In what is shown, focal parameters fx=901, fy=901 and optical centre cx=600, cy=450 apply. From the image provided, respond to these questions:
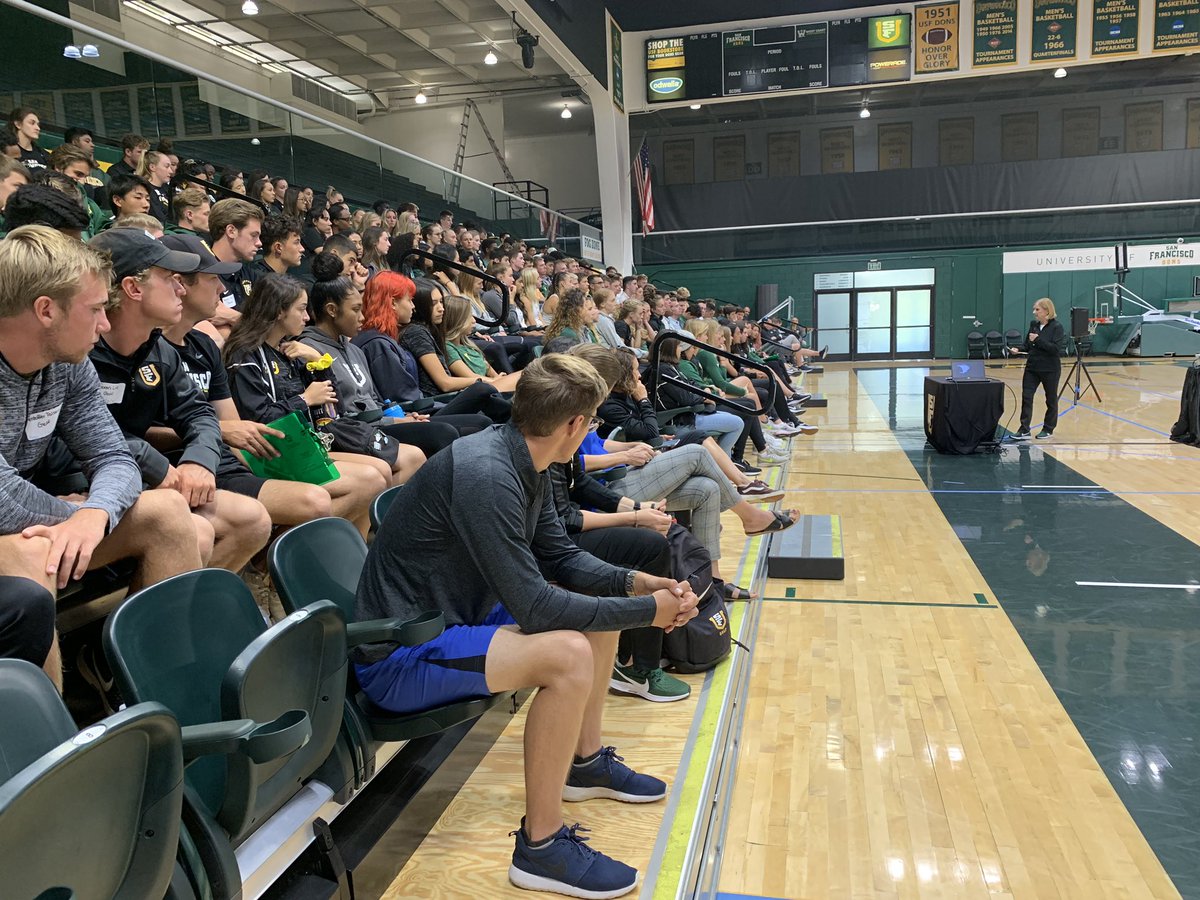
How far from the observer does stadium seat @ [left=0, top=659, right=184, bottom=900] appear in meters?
0.98

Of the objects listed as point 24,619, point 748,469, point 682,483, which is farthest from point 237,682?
point 748,469

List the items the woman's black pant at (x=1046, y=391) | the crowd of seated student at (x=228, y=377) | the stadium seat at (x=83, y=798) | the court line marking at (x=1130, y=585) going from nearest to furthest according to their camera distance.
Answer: the stadium seat at (x=83, y=798)
the crowd of seated student at (x=228, y=377)
the court line marking at (x=1130, y=585)
the woman's black pant at (x=1046, y=391)

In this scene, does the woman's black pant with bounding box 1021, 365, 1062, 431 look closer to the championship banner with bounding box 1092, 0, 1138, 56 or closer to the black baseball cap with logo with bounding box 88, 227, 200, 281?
the championship banner with bounding box 1092, 0, 1138, 56

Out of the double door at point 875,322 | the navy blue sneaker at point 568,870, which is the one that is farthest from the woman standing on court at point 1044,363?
the double door at point 875,322

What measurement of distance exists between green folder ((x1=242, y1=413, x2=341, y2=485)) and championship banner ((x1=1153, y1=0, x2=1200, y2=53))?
16136 mm

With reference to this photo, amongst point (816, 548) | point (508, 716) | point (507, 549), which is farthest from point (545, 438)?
point (816, 548)

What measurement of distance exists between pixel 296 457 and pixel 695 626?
4.96 feet

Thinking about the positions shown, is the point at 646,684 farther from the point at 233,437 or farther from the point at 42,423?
the point at 42,423

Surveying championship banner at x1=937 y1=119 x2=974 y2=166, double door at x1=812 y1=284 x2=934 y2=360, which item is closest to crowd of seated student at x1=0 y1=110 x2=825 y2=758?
double door at x1=812 y1=284 x2=934 y2=360

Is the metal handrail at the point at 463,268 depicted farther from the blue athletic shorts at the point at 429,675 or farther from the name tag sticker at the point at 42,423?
the blue athletic shorts at the point at 429,675

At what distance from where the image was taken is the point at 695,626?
10.6 feet

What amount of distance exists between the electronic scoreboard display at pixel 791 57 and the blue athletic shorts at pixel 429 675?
14.7 metres

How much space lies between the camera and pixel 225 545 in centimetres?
222

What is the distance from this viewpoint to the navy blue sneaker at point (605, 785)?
2.31m
